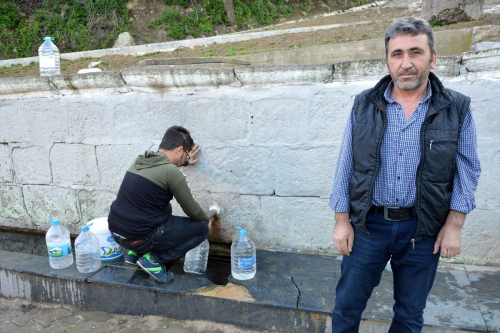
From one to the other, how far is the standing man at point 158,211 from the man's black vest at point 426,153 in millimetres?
1558

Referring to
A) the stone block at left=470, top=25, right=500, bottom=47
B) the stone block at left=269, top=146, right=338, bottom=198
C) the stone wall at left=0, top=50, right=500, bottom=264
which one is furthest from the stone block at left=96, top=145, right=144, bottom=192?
the stone block at left=470, top=25, right=500, bottom=47

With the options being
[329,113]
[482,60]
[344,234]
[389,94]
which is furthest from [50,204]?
[482,60]

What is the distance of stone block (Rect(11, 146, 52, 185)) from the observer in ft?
13.8

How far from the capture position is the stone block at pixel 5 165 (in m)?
4.33

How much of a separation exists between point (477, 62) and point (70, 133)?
378cm

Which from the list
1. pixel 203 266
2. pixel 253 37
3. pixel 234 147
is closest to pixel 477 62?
pixel 234 147

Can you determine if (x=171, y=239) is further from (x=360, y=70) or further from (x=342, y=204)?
(x=360, y=70)

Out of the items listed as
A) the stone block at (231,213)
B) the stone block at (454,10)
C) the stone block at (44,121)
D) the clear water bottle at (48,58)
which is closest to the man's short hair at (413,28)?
the stone block at (231,213)

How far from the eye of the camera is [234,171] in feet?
12.0

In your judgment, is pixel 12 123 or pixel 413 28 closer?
pixel 413 28

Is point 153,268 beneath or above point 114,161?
beneath

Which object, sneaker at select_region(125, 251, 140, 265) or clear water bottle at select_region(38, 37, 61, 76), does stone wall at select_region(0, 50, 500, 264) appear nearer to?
clear water bottle at select_region(38, 37, 61, 76)

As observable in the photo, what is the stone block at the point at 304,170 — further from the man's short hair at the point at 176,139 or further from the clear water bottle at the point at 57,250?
the clear water bottle at the point at 57,250

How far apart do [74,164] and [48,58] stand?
4.21ft
